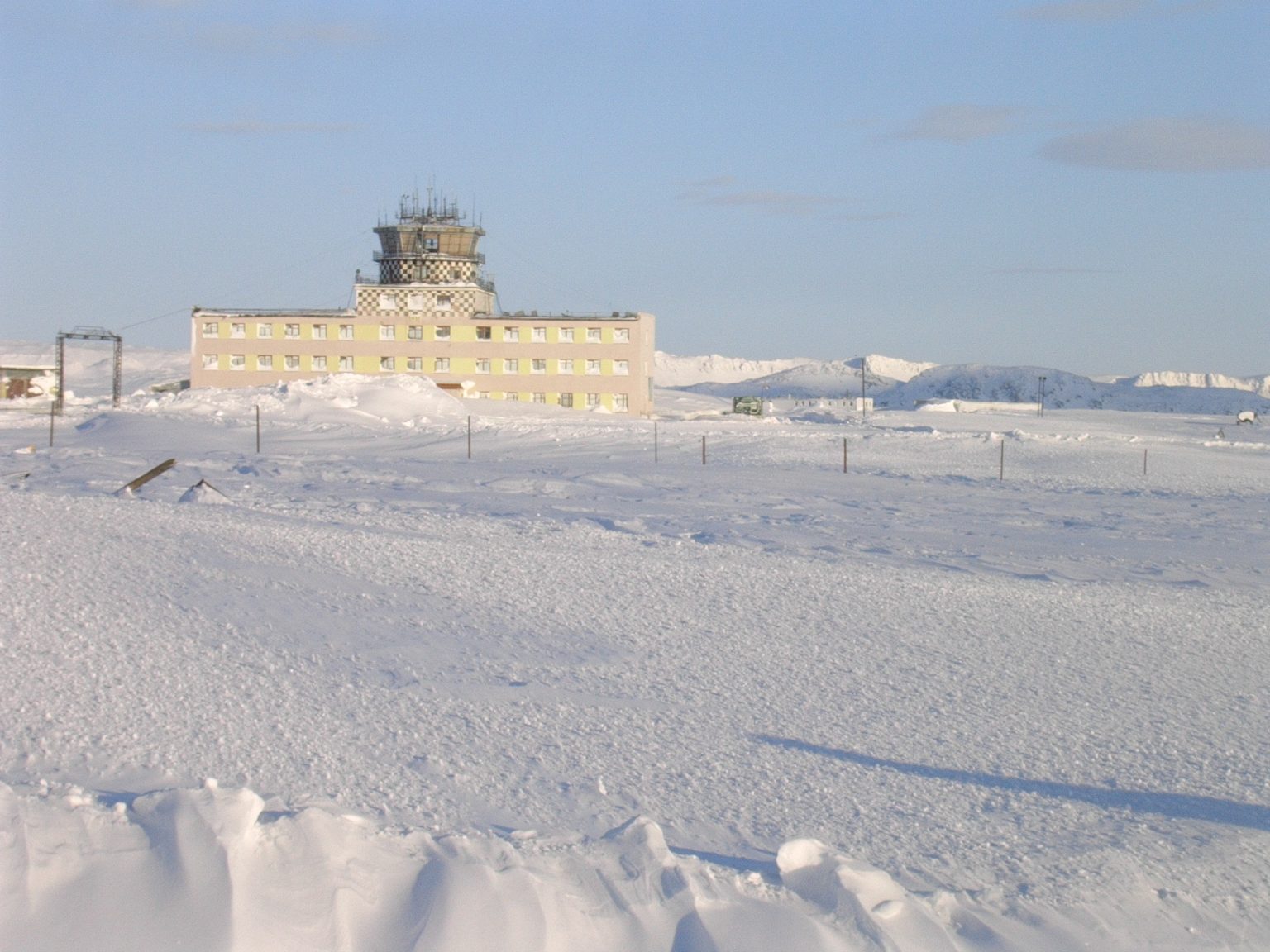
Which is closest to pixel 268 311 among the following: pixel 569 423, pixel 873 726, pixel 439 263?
pixel 439 263

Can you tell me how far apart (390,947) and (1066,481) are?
24482 millimetres

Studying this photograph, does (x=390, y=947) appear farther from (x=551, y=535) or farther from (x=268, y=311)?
(x=268, y=311)

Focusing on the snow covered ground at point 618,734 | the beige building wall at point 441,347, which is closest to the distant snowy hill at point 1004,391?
the beige building wall at point 441,347

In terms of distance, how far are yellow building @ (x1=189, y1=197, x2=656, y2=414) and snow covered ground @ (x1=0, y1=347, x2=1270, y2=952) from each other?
1909 inches

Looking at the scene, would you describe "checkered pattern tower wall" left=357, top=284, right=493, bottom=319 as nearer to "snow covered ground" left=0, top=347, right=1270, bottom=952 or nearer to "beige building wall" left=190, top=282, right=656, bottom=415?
"beige building wall" left=190, top=282, right=656, bottom=415

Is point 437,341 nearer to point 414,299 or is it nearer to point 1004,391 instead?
point 414,299

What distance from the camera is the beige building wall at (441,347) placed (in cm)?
6500

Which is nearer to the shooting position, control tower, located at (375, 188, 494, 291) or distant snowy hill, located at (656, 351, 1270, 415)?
control tower, located at (375, 188, 494, 291)

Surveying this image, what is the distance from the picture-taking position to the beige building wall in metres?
65.0

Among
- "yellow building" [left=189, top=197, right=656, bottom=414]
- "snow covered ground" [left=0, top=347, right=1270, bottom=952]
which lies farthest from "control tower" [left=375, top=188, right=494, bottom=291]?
"snow covered ground" [left=0, top=347, right=1270, bottom=952]

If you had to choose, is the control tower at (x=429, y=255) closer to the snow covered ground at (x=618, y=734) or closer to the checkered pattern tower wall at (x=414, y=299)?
the checkered pattern tower wall at (x=414, y=299)

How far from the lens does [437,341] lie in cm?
6538

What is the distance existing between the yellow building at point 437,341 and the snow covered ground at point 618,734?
48497mm

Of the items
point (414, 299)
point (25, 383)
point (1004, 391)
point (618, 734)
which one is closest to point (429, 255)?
point (414, 299)
